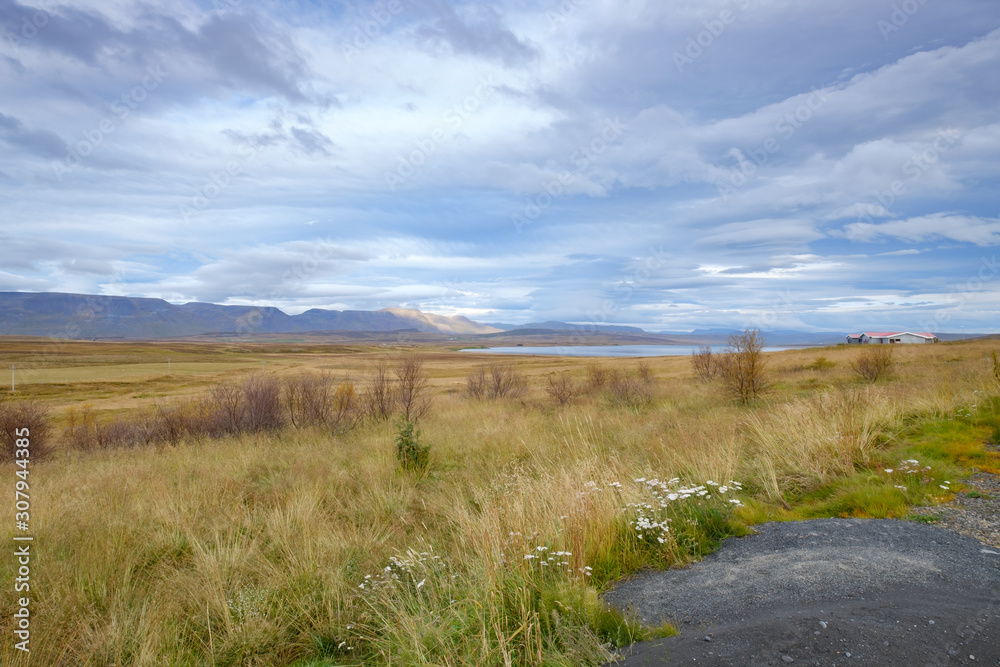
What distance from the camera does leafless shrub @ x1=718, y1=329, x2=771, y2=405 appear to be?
1518cm

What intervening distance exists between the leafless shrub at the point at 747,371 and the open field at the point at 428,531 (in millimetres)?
5078

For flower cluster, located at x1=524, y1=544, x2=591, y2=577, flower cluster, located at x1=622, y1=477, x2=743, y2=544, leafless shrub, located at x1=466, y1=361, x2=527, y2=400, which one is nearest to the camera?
flower cluster, located at x1=524, y1=544, x2=591, y2=577

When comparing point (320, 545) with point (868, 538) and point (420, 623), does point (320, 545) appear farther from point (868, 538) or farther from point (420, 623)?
point (868, 538)

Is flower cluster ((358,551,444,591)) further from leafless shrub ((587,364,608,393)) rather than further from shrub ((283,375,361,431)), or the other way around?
leafless shrub ((587,364,608,393))

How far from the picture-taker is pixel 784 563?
→ 12.7 feet

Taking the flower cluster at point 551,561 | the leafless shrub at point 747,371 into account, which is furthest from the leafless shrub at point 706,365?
the flower cluster at point 551,561

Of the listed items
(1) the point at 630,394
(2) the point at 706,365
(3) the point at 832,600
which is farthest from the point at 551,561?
(2) the point at 706,365

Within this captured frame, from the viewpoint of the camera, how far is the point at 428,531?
601cm

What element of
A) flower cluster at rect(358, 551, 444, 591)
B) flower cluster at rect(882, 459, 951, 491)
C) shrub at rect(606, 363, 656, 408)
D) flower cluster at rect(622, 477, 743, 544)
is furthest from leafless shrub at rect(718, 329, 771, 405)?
flower cluster at rect(358, 551, 444, 591)

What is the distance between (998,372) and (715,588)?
11408 millimetres

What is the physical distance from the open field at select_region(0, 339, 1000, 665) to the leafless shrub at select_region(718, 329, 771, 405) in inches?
200

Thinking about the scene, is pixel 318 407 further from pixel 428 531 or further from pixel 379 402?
pixel 428 531

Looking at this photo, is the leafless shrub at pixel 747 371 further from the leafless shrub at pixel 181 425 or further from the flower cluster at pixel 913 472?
the leafless shrub at pixel 181 425

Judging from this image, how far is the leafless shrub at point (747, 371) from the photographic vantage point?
15180mm
